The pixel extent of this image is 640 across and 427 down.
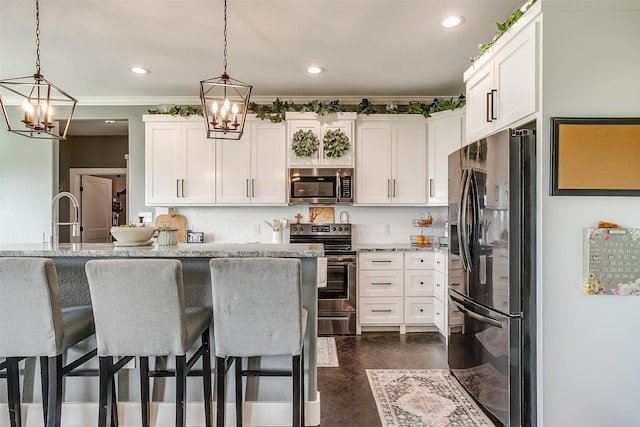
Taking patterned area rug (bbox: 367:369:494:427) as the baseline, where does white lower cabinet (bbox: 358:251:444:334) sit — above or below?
above

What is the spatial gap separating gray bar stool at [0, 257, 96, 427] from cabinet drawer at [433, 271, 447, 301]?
10.5ft

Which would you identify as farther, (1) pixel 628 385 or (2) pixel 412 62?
(2) pixel 412 62

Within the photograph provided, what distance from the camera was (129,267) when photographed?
1.74m

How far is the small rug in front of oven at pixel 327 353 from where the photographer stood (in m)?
3.20

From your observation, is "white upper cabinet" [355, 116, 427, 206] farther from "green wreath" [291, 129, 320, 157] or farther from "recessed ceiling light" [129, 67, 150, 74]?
"recessed ceiling light" [129, 67, 150, 74]

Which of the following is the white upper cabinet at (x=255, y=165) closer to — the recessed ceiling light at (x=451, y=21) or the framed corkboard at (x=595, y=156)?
the recessed ceiling light at (x=451, y=21)

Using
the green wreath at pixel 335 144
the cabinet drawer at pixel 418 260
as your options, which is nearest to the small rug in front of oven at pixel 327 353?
the cabinet drawer at pixel 418 260

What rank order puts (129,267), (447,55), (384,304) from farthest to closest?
(384,304) → (447,55) → (129,267)

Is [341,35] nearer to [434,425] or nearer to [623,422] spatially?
[434,425]

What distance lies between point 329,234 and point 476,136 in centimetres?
212

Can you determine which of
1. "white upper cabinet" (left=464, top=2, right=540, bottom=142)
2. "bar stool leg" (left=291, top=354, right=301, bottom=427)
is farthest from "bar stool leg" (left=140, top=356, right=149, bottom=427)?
"white upper cabinet" (left=464, top=2, right=540, bottom=142)

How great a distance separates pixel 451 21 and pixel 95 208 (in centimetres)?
676

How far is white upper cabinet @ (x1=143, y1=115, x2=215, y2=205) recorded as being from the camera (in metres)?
4.31

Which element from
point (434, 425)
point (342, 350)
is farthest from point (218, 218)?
point (434, 425)
